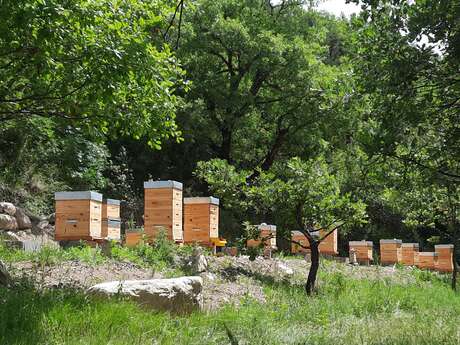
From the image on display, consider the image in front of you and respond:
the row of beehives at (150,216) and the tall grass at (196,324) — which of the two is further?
the row of beehives at (150,216)

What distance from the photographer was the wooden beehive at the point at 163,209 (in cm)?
1228

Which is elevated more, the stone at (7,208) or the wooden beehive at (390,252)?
the stone at (7,208)

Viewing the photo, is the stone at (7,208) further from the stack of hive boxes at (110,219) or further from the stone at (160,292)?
the stone at (160,292)

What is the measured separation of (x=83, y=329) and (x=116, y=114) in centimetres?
299

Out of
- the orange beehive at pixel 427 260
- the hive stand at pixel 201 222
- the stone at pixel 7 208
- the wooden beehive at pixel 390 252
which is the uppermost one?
the stone at pixel 7 208

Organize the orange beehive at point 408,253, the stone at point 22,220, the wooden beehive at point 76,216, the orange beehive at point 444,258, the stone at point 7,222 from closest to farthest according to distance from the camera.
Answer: the wooden beehive at point 76,216 < the stone at point 7,222 < the stone at point 22,220 < the orange beehive at point 408,253 < the orange beehive at point 444,258

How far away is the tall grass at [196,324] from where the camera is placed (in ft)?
15.4

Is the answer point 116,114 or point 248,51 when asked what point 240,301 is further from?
point 248,51

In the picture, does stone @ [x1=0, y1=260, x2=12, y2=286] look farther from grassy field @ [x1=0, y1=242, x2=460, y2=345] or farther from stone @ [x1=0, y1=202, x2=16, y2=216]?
stone @ [x1=0, y1=202, x2=16, y2=216]

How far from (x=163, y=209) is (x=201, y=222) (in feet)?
4.55

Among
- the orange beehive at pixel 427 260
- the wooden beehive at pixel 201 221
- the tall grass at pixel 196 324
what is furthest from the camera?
the orange beehive at pixel 427 260

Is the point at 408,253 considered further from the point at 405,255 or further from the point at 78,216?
the point at 78,216

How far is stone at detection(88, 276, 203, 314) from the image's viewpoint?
6.16 m

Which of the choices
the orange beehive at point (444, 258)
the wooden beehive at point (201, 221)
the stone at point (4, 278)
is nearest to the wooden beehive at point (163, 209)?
the wooden beehive at point (201, 221)
